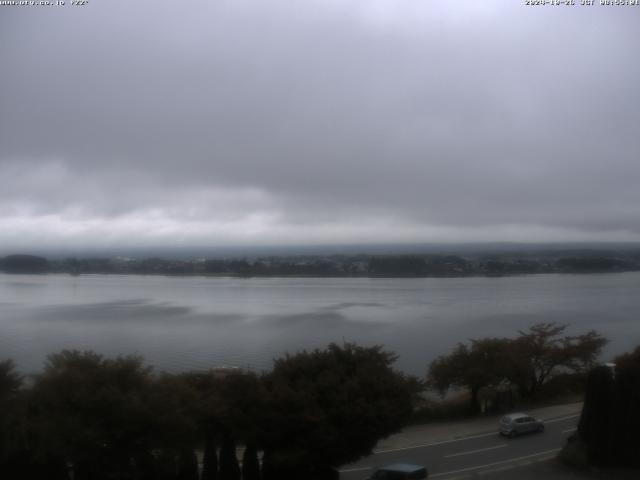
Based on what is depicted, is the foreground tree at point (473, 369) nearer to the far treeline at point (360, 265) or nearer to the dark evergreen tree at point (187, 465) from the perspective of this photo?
the dark evergreen tree at point (187, 465)

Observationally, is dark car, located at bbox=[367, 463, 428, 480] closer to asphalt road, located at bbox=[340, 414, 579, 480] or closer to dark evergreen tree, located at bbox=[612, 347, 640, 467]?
asphalt road, located at bbox=[340, 414, 579, 480]

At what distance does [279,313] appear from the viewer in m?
23.7

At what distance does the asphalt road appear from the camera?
6.75 metres

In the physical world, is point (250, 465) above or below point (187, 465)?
below

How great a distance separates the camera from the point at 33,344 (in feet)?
47.1

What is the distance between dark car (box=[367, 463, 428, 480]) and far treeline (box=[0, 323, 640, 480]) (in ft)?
1.06

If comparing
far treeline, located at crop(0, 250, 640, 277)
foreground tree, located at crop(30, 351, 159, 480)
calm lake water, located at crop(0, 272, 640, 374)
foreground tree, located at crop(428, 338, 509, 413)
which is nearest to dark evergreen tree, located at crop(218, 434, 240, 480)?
foreground tree, located at crop(30, 351, 159, 480)

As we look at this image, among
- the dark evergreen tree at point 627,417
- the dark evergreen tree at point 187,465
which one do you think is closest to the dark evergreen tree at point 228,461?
the dark evergreen tree at point 187,465

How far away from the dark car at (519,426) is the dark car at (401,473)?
221 centimetres

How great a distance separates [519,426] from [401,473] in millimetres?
2618

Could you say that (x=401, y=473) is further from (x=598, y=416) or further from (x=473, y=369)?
(x=473, y=369)

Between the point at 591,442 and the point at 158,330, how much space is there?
1496 cm

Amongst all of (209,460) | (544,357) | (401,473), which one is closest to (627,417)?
(401,473)

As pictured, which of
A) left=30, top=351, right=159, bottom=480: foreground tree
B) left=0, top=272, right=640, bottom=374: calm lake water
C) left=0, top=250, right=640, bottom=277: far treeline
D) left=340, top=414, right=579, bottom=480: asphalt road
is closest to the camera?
left=30, top=351, right=159, bottom=480: foreground tree
